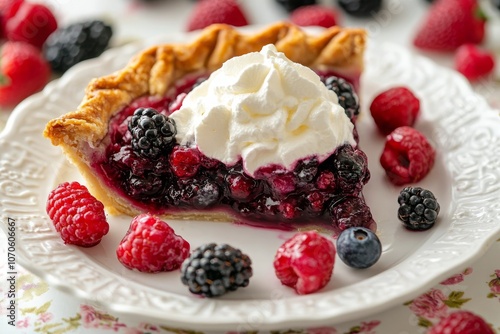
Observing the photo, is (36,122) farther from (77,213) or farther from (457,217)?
(457,217)

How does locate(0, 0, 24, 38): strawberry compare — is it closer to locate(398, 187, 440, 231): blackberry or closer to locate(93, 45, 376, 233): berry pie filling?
locate(93, 45, 376, 233): berry pie filling

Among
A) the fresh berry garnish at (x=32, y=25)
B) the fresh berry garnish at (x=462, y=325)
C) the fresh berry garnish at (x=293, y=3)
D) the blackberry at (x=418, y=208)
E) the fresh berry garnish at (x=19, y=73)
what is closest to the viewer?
the fresh berry garnish at (x=462, y=325)

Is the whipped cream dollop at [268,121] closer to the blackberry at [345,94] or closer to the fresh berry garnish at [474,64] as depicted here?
the blackberry at [345,94]

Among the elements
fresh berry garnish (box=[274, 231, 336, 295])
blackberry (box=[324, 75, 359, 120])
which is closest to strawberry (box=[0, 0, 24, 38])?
blackberry (box=[324, 75, 359, 120])

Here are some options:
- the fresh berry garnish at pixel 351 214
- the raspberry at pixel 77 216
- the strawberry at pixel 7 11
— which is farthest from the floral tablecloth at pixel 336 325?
the strawberry at pixel 7 11

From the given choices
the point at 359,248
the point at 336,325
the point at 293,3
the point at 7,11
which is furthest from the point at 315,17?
the point at 336,325

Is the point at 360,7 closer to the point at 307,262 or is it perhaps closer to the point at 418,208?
the point at 418,208
